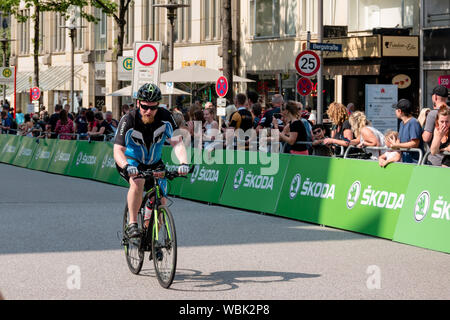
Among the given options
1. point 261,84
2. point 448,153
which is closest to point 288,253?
point 448,153

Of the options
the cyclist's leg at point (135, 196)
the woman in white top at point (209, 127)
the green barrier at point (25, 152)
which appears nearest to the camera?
the cyclist's leg at point (135, 196)

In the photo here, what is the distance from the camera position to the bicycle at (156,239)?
879 centimetres

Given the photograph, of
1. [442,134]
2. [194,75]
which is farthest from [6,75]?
[442,134]

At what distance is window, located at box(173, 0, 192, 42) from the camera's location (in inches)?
1884

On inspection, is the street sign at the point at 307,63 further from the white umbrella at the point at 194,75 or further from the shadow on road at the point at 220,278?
the shadow on road at the point at 220,278

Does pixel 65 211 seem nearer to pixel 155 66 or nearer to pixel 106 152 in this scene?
pixel 155 66

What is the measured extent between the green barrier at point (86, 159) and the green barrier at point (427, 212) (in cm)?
1200

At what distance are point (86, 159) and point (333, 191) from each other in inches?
446

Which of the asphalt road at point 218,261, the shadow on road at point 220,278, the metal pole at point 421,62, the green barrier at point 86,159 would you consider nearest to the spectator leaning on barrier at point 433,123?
the asphalt road at point 218,261

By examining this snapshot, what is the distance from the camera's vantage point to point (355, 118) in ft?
51.6

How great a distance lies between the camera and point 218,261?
10695 mm

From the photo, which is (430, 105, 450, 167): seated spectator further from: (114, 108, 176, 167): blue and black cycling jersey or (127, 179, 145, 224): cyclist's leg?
(127, 179, 145, 224): cyclist's leg

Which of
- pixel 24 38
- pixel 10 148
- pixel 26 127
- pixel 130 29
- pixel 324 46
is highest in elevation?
pixel 24 38

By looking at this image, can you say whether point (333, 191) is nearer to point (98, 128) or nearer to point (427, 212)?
point (427, 212)
